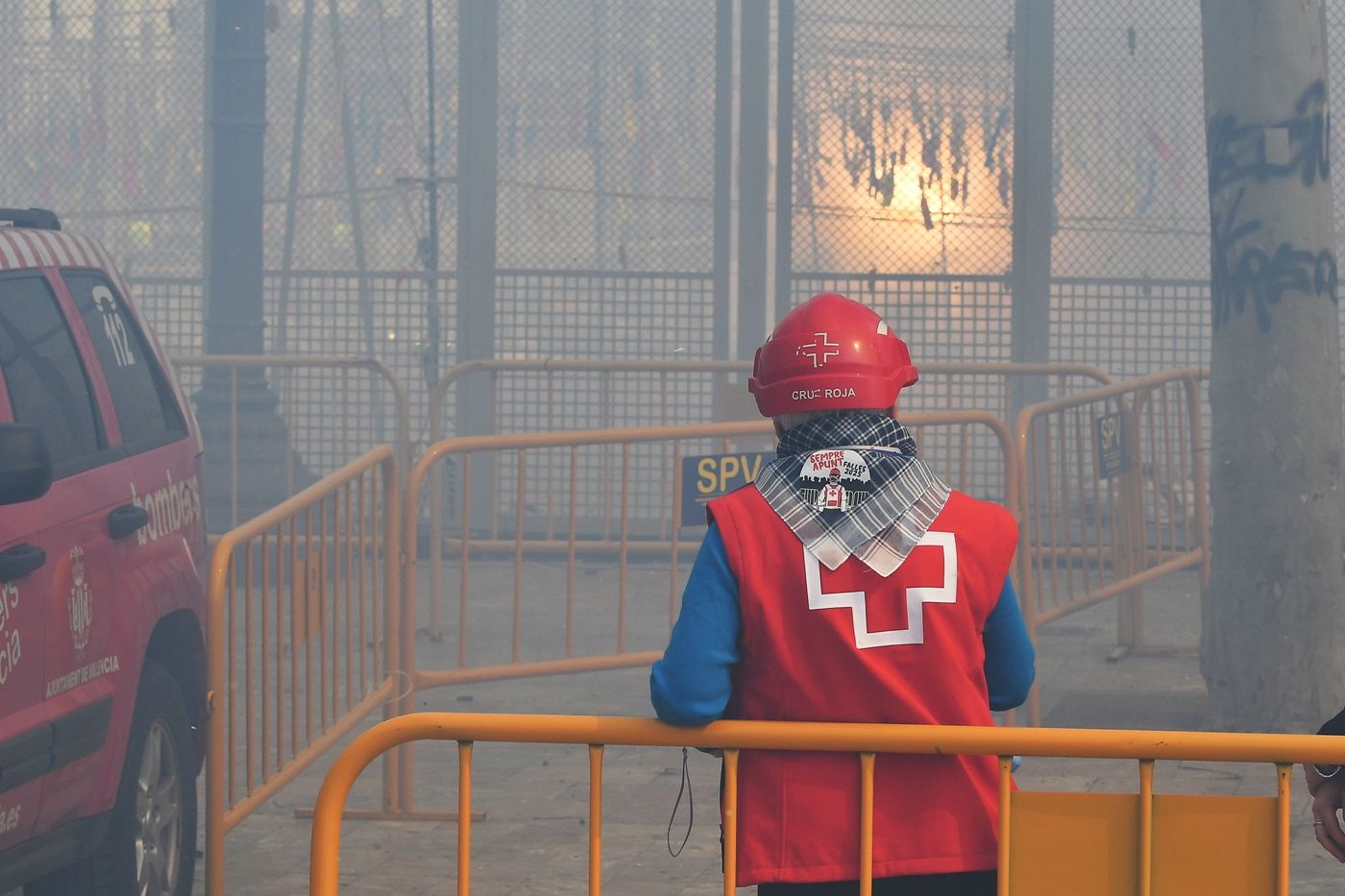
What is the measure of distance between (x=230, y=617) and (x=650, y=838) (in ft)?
5.45

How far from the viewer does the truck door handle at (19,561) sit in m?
4.31

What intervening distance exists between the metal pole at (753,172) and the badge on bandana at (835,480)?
8649 millimetres

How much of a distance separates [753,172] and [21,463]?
796 cm

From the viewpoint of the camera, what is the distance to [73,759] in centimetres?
466

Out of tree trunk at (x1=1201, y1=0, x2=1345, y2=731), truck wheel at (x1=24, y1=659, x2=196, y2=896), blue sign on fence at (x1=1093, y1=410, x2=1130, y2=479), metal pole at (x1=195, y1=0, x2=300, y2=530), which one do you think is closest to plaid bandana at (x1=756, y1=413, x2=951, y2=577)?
truck wheel at (x1=24, y1=659, x2=196, y2=896)

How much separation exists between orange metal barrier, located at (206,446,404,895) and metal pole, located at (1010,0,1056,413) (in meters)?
5.85

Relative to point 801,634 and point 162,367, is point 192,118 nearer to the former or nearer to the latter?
point 162,367

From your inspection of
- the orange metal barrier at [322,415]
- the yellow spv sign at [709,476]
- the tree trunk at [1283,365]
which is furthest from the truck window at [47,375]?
the orange metal barrier at [322,415]

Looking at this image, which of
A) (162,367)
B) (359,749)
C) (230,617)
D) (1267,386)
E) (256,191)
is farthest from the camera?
(256,191)

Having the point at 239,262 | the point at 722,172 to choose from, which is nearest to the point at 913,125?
the point at 722,172

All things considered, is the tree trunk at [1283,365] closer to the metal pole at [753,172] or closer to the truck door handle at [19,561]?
the truck door handle at [19,561]

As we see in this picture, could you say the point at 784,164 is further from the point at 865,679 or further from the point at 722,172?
the point at 865,679

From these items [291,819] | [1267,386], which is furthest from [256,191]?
[1267,386]

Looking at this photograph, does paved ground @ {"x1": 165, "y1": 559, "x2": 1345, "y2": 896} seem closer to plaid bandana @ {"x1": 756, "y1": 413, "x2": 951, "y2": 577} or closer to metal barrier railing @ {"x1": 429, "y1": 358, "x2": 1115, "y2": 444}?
metal barrier railing @ {"x1": 429, "y1": 358, "x2": 1115, "y2": 444}
